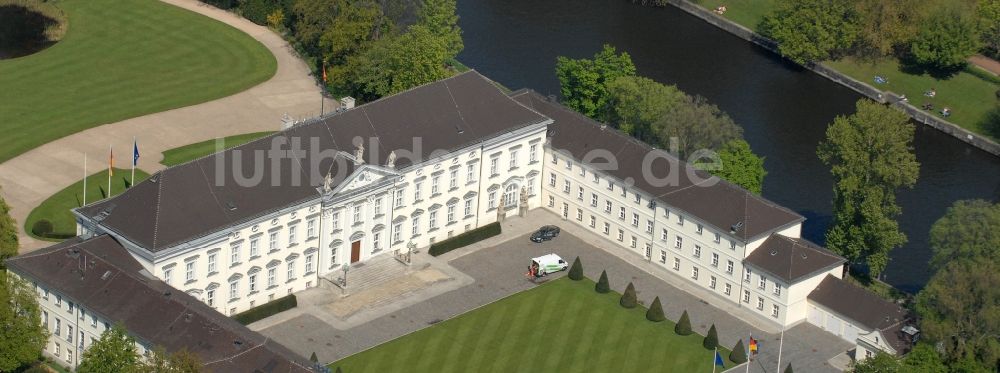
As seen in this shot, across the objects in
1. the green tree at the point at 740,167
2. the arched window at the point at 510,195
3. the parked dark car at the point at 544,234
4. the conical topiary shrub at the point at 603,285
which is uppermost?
the green tree at the point at 740,167

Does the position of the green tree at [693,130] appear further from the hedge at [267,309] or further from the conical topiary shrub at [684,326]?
the hedge at [267,309]

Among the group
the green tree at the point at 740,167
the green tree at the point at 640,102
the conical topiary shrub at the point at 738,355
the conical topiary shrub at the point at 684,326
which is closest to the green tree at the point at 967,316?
the conical topiary shrub at the point at 738,355

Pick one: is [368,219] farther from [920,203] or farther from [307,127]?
[920,203]

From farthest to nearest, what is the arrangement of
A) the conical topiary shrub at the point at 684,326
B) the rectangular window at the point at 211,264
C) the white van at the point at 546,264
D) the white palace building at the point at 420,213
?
1. the white van at the point at 546,264
2. the conical topiary shrub at the point at 684,326
3. the rectangular window at the point at 211,264
4. the white palace building at the point at 420,213

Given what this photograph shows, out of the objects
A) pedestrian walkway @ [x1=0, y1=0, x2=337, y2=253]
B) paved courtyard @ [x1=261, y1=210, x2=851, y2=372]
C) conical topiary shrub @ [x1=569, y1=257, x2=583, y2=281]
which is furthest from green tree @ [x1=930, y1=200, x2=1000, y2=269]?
pedestrian walkway @ [x1=0, y1=0, x2=337, y2=253]

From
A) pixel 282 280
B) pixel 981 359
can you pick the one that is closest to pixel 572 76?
pixel 282 280

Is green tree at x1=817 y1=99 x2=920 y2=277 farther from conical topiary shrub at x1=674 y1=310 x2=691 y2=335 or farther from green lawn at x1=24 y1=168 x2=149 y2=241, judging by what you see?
green lawn at x1=24 y1=168 x2=149 y2=241
